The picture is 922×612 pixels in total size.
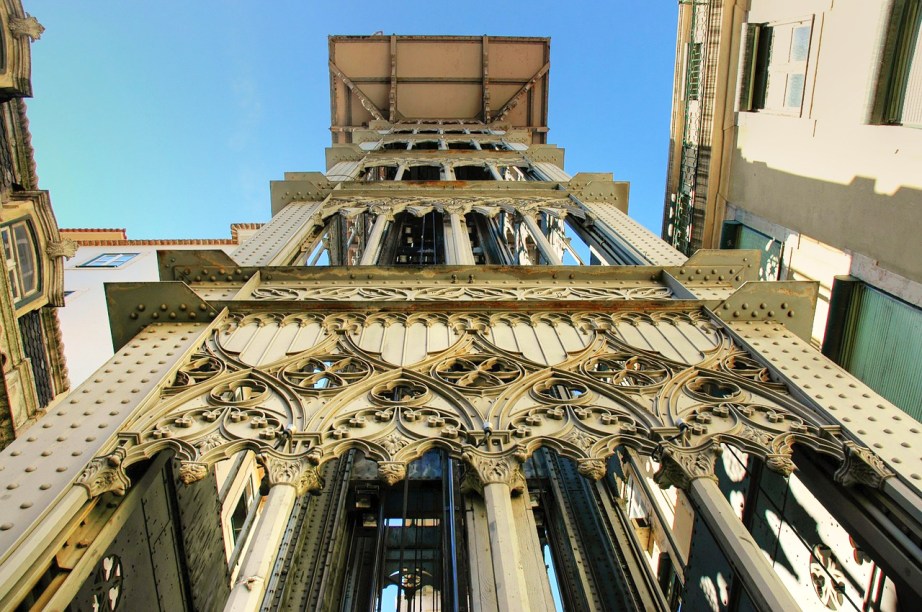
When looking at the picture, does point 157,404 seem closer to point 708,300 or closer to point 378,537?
point 378,537

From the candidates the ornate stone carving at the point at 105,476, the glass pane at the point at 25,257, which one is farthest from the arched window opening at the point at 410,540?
the glass pane at the point at 25,257

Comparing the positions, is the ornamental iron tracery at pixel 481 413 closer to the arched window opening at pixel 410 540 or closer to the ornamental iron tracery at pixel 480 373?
the ornamental iron tracery at pixel 480 373

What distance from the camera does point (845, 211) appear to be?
12.2 metres

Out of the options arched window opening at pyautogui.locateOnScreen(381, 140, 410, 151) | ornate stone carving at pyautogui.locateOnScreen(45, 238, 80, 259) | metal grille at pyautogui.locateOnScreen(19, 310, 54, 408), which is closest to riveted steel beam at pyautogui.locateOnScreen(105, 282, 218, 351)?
metal grille at pyautogui.locateOnScreen(19, 310, 54, 408)

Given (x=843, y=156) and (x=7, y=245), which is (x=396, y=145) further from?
(x=843, y=156)

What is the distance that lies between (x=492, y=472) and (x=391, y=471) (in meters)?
0.81

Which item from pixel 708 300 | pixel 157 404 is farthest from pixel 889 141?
pixel 157 404

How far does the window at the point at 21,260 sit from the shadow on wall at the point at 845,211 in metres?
17.7

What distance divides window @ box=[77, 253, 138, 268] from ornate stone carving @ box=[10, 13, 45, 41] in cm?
1503

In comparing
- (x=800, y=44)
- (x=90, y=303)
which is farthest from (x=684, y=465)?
(x=90, y=303)

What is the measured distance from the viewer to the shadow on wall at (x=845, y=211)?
10367mm

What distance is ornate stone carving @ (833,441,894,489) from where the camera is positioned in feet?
17.0

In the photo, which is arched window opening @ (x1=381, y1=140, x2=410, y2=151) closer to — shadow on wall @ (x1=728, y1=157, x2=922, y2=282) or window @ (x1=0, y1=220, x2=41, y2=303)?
window @ (x1=0, y1=220, x2=41, y2=303)

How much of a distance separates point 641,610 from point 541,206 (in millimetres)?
9092
